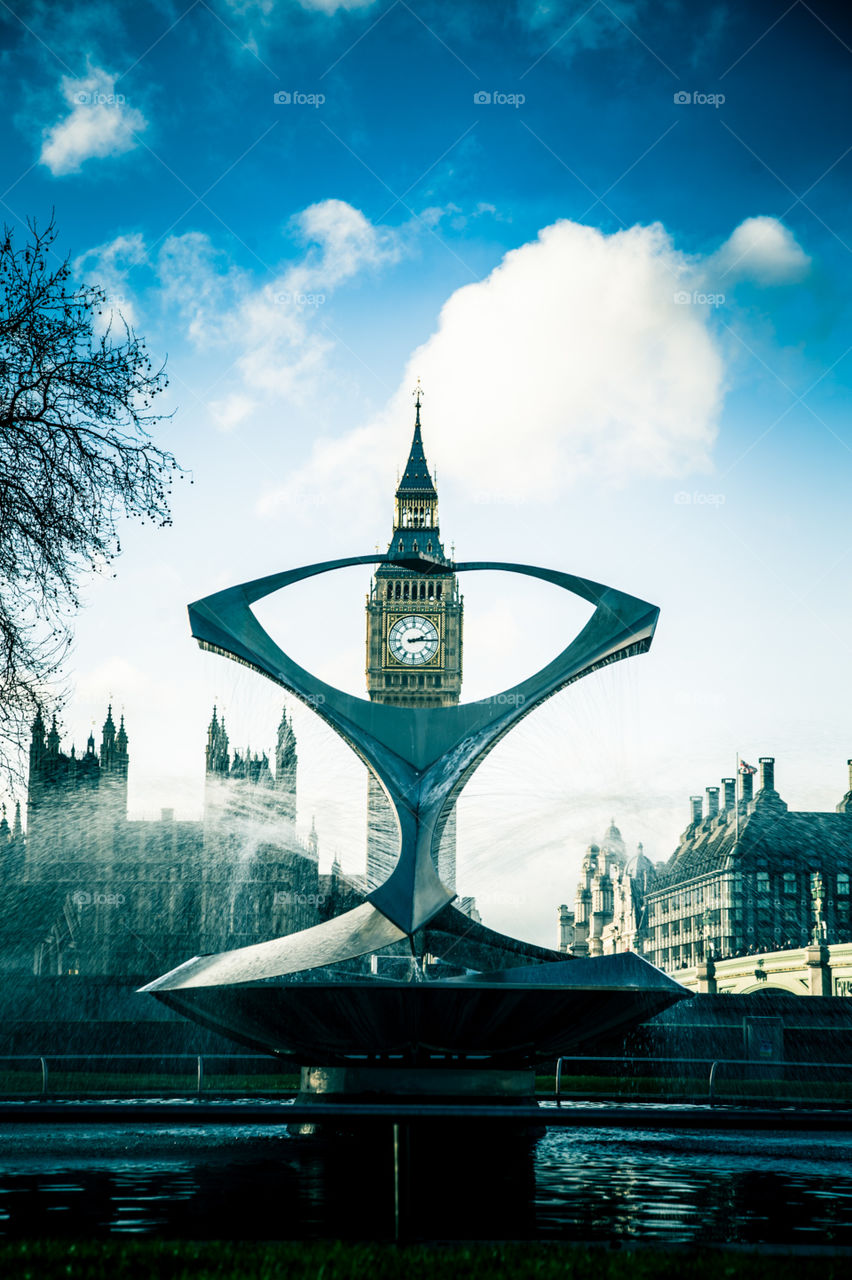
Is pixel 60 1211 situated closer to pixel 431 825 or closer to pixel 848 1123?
pixel 848 1123

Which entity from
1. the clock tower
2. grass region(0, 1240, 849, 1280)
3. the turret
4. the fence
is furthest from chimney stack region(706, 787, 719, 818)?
grass region(0, 1240, 849, 1280)

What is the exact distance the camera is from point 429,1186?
11570 mm

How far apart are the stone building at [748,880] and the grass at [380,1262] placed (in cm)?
8541

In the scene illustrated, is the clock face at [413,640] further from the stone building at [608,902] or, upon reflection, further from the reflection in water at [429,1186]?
the reflection in water at [429,1186]

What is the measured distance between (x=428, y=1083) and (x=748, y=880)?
275 feet

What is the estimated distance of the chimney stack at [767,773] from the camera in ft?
297

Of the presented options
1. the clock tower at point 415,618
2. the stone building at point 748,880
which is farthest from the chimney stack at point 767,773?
the clock tower at point 415,618

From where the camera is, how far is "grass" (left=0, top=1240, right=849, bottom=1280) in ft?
20.3

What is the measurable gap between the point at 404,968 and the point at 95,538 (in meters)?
16.5

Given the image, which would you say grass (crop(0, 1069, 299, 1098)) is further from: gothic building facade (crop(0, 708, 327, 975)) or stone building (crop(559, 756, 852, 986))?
stone building (crop(559, 756, 852, 986))

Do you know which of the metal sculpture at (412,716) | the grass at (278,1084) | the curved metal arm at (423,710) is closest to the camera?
the metal sculpture at (412,716)

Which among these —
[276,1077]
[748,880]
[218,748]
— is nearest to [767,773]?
[748,880]

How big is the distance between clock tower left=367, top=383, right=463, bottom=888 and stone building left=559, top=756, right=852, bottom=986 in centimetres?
2390

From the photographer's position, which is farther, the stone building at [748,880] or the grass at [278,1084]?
the stone building at [748,880]
